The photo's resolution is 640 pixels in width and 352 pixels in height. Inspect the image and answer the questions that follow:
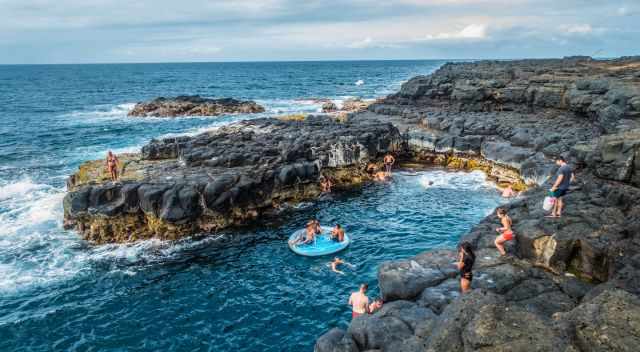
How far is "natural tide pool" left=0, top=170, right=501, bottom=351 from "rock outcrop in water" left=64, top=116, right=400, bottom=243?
1.81 m

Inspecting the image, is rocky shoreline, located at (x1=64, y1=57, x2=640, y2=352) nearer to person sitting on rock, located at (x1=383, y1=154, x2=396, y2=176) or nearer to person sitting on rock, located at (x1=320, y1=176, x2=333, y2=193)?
person sitting on rock, located at (x1=320, y1=176, x2=333, y2=193)

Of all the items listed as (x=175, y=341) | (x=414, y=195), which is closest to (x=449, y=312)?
(x=175, y=341)

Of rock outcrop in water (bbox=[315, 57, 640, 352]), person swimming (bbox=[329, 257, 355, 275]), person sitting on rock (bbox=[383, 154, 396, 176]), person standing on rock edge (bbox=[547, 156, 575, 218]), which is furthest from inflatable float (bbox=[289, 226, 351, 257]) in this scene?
person sitting on rock (bbox=[383, 154, 396, 176])

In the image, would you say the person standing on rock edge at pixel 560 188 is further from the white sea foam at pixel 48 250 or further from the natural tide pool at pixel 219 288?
the white sea foam at pixel 48 250

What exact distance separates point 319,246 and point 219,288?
6.81m

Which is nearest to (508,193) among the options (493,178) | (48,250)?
(493,178)

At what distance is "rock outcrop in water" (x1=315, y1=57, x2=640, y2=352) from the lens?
30.1 ft

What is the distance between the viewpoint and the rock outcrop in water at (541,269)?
361 inches

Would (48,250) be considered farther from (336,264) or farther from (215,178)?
(336,264)

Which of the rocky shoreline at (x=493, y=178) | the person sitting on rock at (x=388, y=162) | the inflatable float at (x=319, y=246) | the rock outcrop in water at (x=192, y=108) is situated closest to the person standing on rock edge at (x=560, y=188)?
the rocky shoreline at (x=493, y=178)

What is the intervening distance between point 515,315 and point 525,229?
11.4 metres

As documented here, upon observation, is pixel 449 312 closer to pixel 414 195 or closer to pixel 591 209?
pixel 591 209

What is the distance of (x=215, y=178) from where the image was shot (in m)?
32.9

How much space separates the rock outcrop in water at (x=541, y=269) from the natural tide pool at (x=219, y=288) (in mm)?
5146
